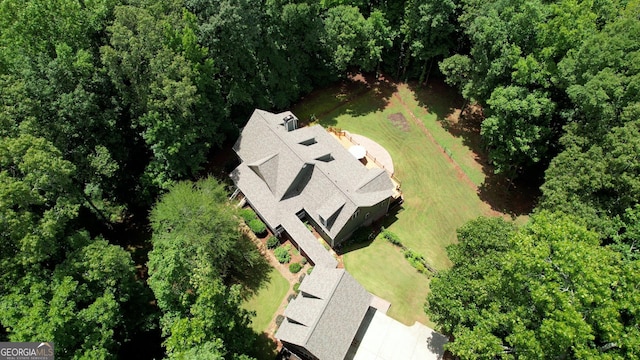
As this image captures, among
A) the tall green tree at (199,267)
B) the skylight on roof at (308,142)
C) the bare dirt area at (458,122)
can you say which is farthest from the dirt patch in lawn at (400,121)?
the tall green tree at (199,267)

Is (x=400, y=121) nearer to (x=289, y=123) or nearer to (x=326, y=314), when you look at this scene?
(x=289, y=123)

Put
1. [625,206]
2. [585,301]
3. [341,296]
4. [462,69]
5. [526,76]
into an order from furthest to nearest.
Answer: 1. [462,69]
2. [526,76]
3. [341,296]
4. [625,206]
5. [585,301]

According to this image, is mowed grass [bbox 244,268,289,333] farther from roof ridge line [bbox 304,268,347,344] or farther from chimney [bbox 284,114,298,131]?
chimney [bbox 284,114,298,131]

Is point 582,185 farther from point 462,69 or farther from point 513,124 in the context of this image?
point 462,69

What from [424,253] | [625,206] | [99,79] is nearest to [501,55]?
[625,206]

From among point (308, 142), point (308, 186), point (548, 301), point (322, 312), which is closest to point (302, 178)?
point (308, 186)

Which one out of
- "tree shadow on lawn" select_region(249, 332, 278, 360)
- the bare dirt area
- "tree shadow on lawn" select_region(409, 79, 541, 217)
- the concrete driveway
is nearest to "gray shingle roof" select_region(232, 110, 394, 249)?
the concrete driveway
